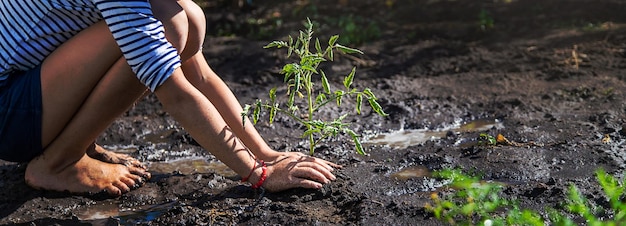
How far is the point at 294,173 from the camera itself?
3.22 meters

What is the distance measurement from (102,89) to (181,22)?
41 centimetres

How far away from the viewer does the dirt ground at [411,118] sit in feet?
10.4

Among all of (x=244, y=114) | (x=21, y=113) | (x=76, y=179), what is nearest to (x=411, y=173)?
(x=244, y=114)

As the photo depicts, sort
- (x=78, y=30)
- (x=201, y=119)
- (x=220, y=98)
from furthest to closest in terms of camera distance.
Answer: (x=220, y=98), (x=78, y=30), (x=201, y=119)

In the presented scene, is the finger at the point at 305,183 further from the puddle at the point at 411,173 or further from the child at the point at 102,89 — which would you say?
the puddle at the point at 411,173

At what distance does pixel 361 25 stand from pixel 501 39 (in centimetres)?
119

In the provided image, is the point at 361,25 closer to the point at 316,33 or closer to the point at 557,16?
the point at 316,33

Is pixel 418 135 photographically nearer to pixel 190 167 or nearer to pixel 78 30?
pixel 190 167

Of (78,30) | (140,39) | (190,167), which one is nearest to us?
(140,39)

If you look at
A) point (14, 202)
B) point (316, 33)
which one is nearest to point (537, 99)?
point (316, 33)

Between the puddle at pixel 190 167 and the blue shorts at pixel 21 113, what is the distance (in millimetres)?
607

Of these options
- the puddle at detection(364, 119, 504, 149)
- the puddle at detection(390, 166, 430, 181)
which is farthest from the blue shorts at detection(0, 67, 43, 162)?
the puddle at detection(364, 119, 504, 149)

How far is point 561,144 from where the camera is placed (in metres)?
3.67

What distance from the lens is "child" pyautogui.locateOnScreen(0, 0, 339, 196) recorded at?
9.78 feet
